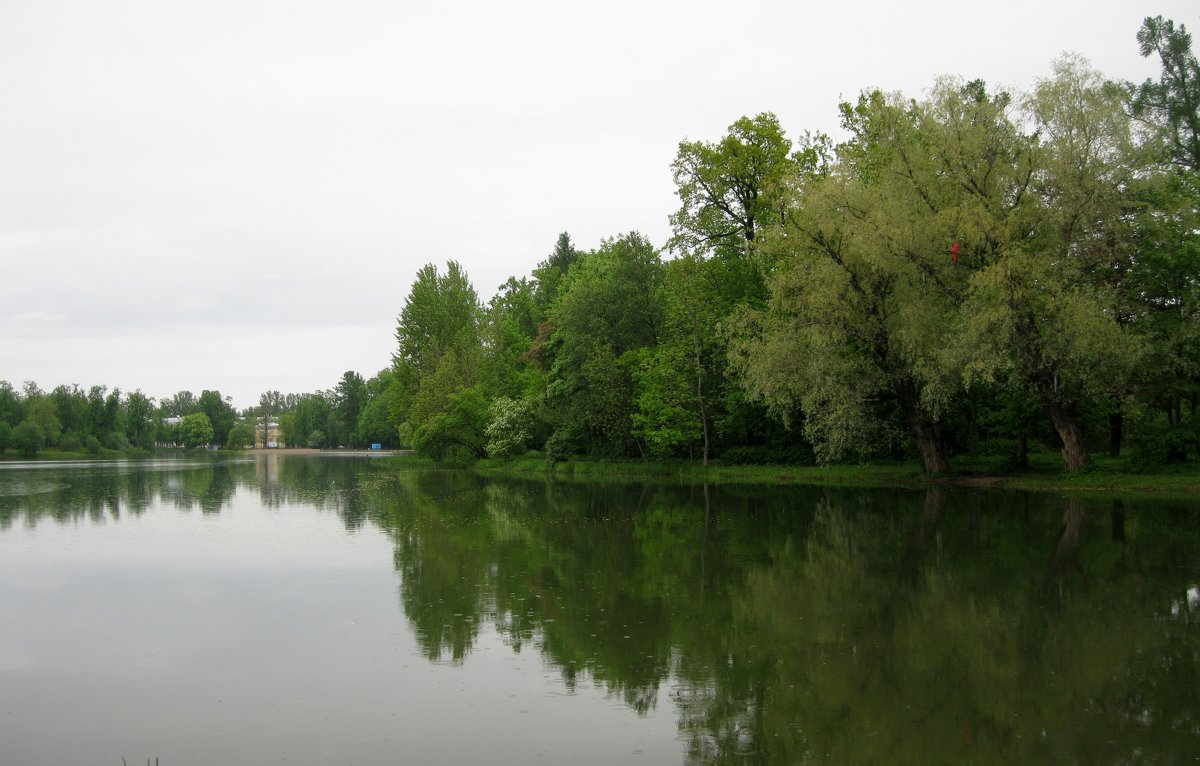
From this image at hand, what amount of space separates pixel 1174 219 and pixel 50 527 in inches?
1505

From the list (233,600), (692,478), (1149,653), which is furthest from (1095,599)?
(692,478)

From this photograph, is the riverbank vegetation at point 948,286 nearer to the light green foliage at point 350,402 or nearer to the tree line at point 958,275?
the tree line at point 958,275

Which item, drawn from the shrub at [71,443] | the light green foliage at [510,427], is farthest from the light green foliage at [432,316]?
the shrub at [71,443]

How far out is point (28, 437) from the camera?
11044 centimetres

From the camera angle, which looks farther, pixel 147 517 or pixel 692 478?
pixel 692 478

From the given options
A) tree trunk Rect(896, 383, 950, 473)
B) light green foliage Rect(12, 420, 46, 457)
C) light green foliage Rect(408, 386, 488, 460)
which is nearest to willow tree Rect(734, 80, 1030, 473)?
tree trunk Rect(896, 383, 950, 473)

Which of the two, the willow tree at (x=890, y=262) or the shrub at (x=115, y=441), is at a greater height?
the willow tree at (x=890, y=262)

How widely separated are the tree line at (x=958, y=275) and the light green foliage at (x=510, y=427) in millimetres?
15341

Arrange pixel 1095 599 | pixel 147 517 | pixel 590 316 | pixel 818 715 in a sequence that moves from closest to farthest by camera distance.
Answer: pixel 818 715 → pixel 1095 599 → pixel 147 517 → pixel 590 316

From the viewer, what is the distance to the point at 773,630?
36.3 feet

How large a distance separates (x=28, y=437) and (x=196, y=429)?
258 feet

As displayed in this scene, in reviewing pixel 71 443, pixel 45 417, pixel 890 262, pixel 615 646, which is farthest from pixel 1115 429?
pixel 71 443

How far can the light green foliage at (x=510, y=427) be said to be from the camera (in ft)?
190

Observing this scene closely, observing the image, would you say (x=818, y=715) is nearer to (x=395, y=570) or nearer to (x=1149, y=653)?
(x=1149, y=653)
